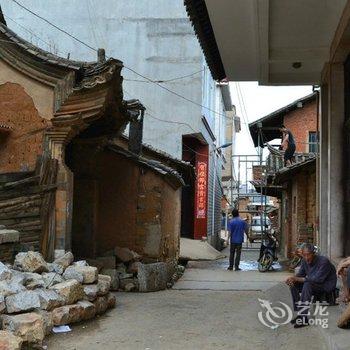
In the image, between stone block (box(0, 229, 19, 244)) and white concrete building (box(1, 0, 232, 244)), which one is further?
white concrete building (box(1, 0, 232, 244))

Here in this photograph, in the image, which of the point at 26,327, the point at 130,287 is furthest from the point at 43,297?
the point at 130,287

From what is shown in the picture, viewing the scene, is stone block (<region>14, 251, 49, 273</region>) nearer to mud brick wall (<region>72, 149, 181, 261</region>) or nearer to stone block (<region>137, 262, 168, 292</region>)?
stone block (<region>137, 262, 168, 292</region>)

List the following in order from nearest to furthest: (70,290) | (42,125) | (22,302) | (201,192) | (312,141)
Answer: (22,302), (70,290), (42,125), (201,192), (312,141)

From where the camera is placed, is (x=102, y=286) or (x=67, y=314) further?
(x=102, y=286)

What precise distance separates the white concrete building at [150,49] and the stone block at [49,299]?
48.8ft

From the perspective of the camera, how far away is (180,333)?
23.6 ft

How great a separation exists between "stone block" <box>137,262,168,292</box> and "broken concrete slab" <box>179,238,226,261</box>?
6.38 meters

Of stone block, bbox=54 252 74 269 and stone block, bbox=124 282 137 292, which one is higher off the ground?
stone block, bbox=54 252 74 269

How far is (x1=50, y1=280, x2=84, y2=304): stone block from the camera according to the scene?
24.4 feet

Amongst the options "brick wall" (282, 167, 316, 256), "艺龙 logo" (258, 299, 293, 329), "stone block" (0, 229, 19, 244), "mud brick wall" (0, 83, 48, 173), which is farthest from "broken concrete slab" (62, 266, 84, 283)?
"brick wall" (282, 167, 316, 256)

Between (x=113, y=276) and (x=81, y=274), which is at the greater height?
(x=81, y=274)

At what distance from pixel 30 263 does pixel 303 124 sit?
750 inches

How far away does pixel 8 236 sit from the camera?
27.3 feet

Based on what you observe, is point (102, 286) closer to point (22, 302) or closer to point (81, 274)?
point (81, 274)
